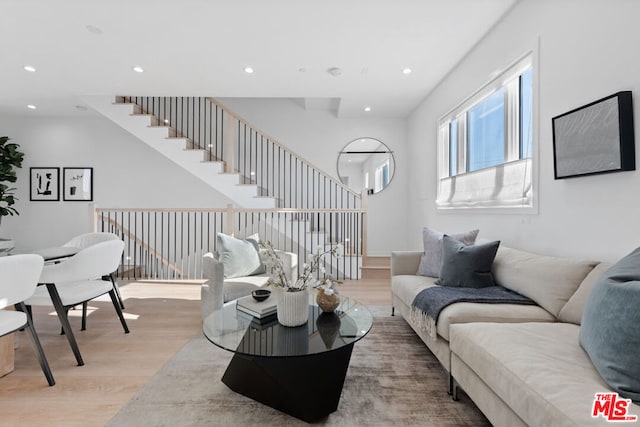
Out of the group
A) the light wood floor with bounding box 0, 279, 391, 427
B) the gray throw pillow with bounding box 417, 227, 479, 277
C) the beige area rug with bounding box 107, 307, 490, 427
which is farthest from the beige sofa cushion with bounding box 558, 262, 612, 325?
the light wood floor with bounding box 0, 279, 391, 427

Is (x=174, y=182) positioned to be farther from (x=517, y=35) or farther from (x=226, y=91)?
(x=517, y=35)

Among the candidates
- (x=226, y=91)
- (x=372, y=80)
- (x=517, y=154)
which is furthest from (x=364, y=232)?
(x=226, y=91)

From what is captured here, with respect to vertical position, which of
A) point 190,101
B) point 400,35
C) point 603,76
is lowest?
point 603,76

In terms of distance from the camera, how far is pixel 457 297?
2.09m

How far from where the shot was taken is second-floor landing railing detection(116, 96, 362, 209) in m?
6.22

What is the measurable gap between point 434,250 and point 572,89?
157 centimetres

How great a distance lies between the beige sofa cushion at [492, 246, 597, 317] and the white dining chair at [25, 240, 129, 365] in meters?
3.14

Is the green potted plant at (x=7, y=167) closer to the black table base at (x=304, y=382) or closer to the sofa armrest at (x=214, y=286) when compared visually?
the sofa armrest at (x=214, y=286)

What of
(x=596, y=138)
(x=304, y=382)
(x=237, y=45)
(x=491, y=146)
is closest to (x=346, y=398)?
(x=304, y=382)

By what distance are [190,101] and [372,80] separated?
4101mm

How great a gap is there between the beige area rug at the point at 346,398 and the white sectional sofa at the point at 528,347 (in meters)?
0.18

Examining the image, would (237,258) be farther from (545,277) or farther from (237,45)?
(545,277)

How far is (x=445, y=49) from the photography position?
339cm

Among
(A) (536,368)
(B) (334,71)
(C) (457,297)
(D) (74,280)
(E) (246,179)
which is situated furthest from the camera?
(E) (246,179)
